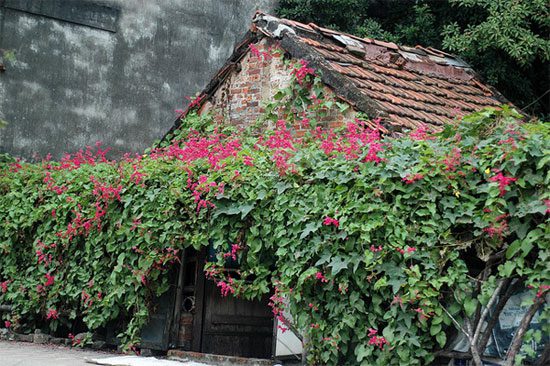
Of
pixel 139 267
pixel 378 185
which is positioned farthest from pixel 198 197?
pixel 378 185

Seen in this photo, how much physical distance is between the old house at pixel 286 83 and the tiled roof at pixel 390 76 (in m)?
0.01

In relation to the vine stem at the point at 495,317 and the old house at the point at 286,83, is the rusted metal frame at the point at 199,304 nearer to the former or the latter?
the old house at the point at 286,83

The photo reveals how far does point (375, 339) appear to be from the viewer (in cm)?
688

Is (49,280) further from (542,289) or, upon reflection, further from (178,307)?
(542,289)

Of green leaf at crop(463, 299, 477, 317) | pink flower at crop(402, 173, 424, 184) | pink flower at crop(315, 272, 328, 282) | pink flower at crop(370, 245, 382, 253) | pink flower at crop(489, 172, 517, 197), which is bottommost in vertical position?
green leaf at crop(463, 299, 477, 317)

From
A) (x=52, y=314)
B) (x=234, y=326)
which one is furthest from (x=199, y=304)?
(x=52, y=314)

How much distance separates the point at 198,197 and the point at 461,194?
3036mm

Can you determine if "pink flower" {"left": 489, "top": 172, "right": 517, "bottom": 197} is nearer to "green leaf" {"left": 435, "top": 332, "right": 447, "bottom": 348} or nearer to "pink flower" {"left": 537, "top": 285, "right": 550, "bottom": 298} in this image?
"pink flower" {"left": 537, "top": 285, "right": 550, "bottom": 298}

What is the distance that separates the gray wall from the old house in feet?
13.0

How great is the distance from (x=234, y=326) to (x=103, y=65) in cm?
758

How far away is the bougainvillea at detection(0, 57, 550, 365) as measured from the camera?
654 cm

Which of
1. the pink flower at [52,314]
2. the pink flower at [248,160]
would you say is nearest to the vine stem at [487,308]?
the pink flower at [248,160]

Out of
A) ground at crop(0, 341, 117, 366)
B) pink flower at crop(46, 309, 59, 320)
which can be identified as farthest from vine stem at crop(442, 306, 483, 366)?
pink flower at crop(46, 309, 59, 320)

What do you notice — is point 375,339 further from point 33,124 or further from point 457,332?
point 33,124
